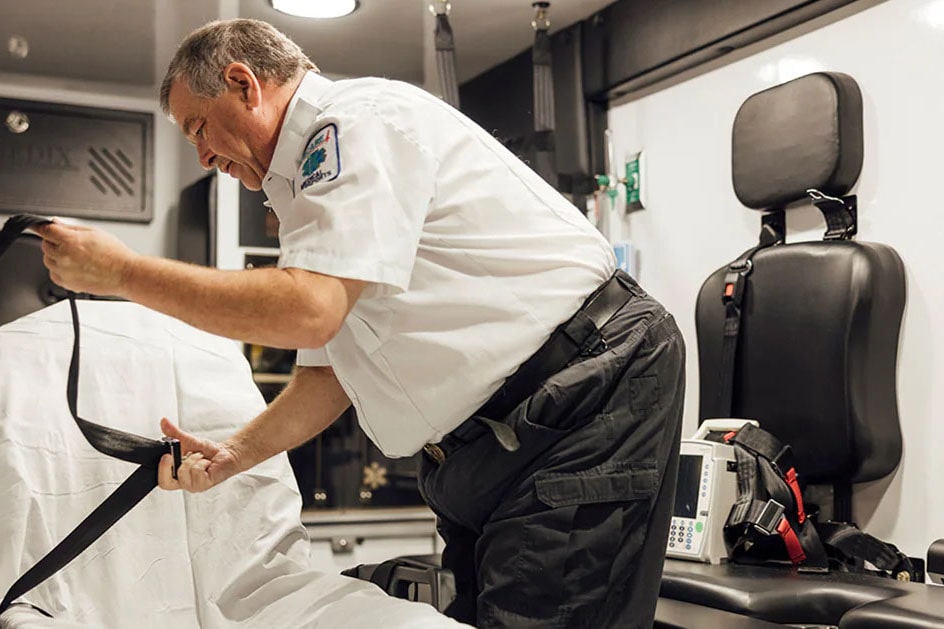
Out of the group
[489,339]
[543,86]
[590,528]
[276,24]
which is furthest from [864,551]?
[276,24]

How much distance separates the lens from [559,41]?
410 cm

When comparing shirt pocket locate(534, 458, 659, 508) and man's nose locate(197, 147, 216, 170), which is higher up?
man's nose locate(197, 147, 216, 170)

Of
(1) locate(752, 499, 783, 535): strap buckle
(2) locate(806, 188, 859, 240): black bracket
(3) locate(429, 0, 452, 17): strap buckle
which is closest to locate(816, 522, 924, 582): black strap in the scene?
(1) locate(752, 499, 783, 535): strap buckle

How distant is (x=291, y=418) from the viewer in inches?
73.4

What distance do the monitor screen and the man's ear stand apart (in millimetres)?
1590

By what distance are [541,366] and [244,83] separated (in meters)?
0.61

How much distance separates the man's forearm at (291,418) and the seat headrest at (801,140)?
162cm

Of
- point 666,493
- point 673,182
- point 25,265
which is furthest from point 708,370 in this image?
point 25,265

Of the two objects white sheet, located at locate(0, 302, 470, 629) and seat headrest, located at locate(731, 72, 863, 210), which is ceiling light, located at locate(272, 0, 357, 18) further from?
white sheet, located at locate(0, 302, 470, 629)

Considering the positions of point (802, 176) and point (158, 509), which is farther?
point (802, 176)

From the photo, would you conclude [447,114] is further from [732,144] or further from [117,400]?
[732,144]

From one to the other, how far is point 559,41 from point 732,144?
3.97 ft

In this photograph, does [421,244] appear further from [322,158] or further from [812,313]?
[812,313]

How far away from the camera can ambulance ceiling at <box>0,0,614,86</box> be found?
3846mm
